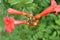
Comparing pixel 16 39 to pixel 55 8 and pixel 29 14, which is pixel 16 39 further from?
pixel 55 8

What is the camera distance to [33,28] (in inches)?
123

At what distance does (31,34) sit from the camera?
3092mm

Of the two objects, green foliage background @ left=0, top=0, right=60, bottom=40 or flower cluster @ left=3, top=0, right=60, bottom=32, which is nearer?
flower cluster @ left=3, top=0, right=60, bottom=32

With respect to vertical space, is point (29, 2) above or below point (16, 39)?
above

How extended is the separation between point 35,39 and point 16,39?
0.23 m

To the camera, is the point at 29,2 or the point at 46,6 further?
the point at 46,6

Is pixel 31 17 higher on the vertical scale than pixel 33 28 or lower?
higher

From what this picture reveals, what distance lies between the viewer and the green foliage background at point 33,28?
304 centimetres

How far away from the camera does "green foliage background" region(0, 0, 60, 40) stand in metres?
3.04

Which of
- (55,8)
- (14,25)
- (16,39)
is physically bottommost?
(16,39)

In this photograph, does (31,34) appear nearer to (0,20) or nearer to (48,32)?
(48,32)

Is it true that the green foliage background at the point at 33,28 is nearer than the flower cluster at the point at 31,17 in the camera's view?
No

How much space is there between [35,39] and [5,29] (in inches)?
15.0

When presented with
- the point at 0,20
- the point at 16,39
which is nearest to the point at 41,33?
the point at 16,39
